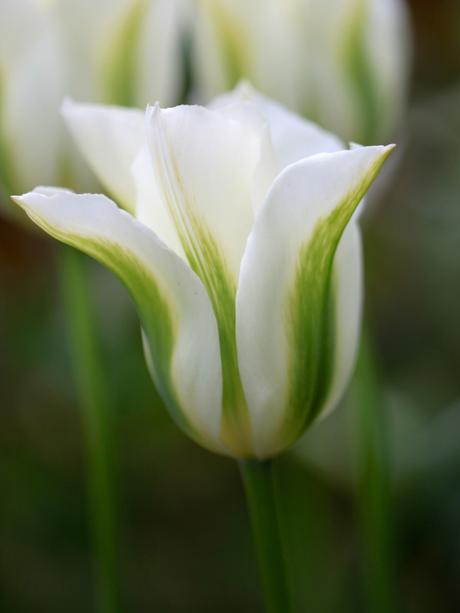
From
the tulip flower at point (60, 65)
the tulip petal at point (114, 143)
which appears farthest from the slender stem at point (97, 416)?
the tulip petal at point (114, 143)

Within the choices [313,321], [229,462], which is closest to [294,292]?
[313,321]

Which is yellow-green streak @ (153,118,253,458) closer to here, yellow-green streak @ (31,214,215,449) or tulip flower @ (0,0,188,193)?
yellow-green streak @ (31,214,215,449)

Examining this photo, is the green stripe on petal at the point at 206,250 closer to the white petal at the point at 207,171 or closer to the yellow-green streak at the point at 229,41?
the white petal at the point at 207,171

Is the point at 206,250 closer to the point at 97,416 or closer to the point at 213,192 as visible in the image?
the point at 213,192

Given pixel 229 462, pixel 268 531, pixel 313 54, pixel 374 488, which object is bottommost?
pixel 229 462

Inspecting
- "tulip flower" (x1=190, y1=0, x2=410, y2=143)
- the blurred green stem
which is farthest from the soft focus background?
"tulip flower" (x1=190, y1=0, x2=410, y2=143)

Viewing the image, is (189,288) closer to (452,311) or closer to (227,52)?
(227,52)

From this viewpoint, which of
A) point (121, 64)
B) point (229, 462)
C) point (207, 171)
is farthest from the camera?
point (229, 462)
